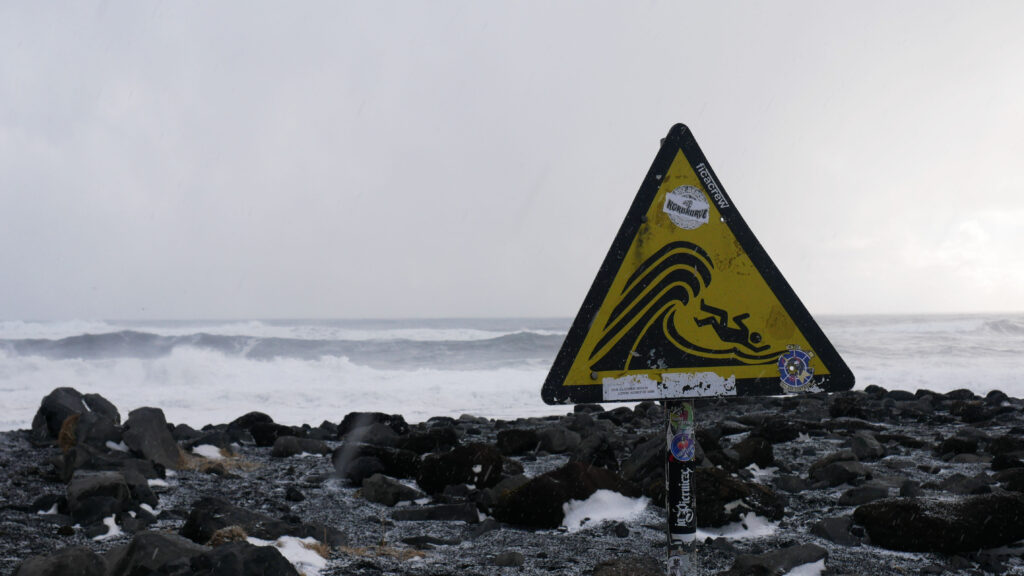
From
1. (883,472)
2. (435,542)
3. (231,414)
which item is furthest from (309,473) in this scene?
(231,414)

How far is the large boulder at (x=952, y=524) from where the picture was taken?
4.31 metres

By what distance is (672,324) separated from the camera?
2090 millimetres

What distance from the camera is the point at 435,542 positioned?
4.84 meters

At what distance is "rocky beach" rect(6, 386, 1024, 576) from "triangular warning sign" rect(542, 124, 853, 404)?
59cm

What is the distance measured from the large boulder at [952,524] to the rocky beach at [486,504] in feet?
0.04

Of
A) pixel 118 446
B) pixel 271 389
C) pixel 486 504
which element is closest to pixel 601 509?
pixel 486 504

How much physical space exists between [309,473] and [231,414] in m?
9.52

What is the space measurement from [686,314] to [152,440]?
7.10 metres

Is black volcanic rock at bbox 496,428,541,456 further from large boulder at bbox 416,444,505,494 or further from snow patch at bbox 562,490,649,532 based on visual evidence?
snow patch at bbox 562,490,649,532

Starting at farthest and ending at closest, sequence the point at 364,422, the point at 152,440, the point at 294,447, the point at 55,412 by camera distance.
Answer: the point at 364,422 → the point at 55,412 → the point at 294,447 → the point at 152,440

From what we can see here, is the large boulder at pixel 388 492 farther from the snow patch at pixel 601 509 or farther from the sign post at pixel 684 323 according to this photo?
the sign post at pixel 684 323

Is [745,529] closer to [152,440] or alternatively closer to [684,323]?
[684,323]

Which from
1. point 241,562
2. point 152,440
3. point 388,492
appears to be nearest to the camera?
point 241,562

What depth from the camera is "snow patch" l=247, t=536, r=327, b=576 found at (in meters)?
4.14
